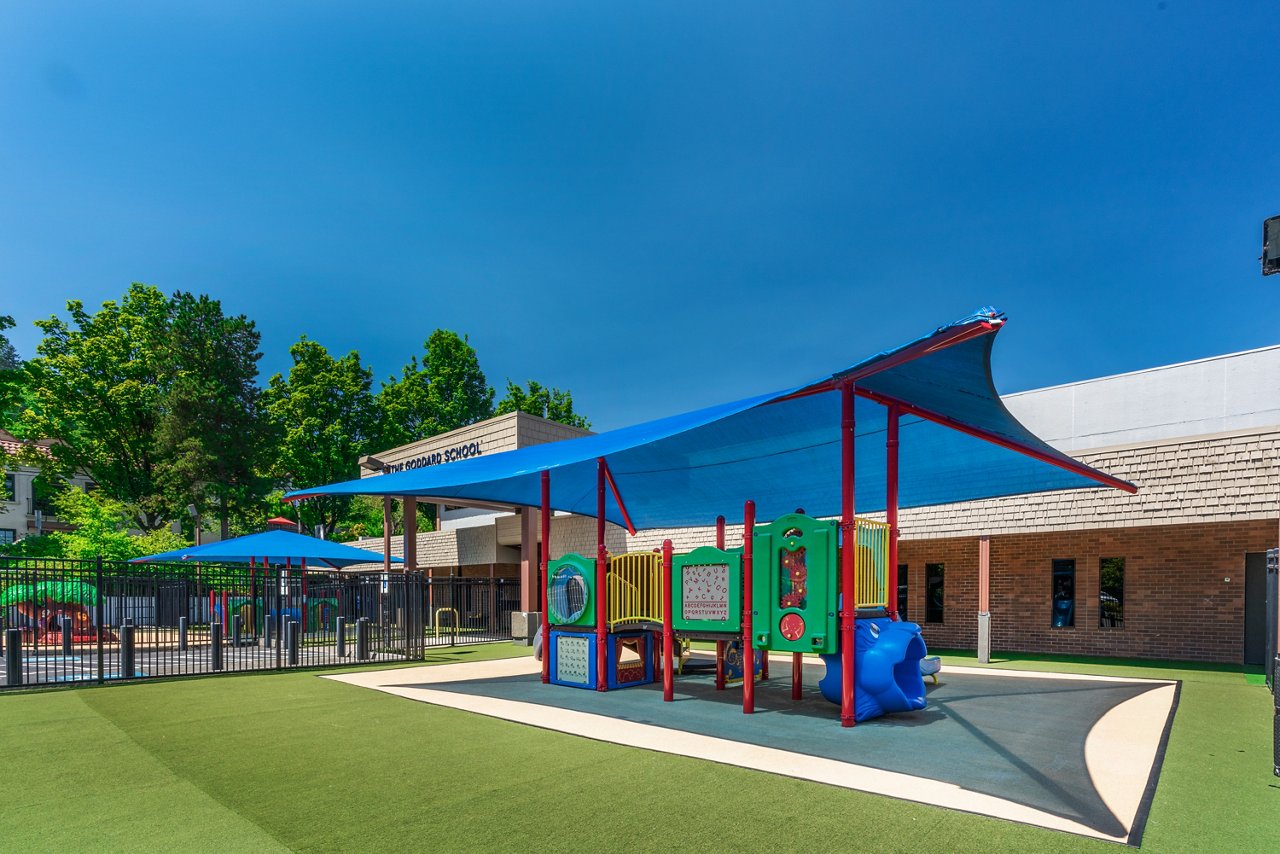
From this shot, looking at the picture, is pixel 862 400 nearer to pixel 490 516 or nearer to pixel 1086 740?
pixel 1086 740

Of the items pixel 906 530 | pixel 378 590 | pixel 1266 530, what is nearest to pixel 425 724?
pixel 378 590

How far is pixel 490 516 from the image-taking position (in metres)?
28.0

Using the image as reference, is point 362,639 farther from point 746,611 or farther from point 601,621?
point 746,611

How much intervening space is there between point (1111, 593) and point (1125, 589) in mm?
356

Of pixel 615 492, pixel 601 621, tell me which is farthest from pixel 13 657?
pixel 615 492

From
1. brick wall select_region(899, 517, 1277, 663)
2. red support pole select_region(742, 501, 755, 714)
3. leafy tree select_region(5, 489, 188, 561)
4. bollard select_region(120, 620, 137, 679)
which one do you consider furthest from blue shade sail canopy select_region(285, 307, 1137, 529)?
leafy tree select_region(5, 489, 188, 561)

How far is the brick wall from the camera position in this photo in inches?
615

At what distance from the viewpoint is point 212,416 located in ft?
127

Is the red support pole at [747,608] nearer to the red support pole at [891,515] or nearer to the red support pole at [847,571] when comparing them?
the red support pole at [847,571]

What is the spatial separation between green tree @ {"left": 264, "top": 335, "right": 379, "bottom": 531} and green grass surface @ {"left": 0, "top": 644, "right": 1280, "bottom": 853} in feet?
114

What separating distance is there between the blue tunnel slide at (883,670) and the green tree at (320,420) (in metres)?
38.3

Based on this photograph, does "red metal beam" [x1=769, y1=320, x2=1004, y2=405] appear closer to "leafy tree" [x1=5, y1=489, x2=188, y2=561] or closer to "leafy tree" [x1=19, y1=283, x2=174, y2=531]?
"leafy tree" [x1=5, y1=489, x2=188, y2=561]

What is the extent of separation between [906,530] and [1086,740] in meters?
11.0

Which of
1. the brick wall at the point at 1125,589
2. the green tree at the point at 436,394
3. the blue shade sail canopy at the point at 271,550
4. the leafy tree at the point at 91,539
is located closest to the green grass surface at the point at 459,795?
the brick wall at the point at 1125,589
